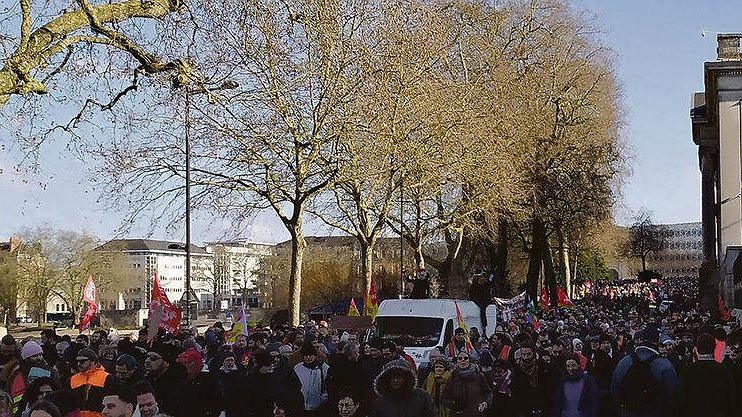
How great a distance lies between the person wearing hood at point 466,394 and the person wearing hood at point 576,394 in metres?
0.78

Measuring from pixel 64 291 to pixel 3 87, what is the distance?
79.9 metres

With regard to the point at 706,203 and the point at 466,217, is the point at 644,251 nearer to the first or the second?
the point at 706,203

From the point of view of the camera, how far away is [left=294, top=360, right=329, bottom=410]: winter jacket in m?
13.2

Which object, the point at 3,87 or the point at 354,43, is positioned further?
the point at 354,43

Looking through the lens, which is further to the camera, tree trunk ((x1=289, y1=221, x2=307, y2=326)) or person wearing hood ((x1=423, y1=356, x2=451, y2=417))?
tree trunk ((x1=289, y1=221, x2=307, y2=326))

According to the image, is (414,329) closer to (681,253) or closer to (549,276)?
(549,276)

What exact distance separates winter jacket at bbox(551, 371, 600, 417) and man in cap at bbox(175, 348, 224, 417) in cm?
356

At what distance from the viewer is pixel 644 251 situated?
383ft

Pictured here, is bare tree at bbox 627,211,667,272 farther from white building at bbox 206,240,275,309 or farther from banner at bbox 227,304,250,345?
banner at bbox 227,304,250,345

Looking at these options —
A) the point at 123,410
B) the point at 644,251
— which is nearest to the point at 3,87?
the point at 123,410

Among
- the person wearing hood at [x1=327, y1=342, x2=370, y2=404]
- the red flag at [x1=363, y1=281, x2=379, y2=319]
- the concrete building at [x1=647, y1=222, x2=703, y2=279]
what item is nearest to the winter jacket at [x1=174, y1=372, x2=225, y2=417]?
the person wearing hood at [x1=327, y1=342, x2=370, y2=404]

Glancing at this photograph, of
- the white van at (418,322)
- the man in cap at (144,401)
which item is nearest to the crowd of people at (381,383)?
the man in cap at (144,401)

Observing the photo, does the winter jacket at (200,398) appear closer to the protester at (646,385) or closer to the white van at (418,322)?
the protester at (646,385)

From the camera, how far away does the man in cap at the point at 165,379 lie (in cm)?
1092
